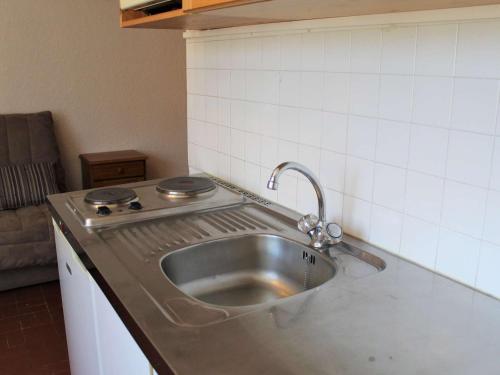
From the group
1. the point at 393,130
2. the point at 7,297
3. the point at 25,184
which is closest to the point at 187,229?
the point at 393,130

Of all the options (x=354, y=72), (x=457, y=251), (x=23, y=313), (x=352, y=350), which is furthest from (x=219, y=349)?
(x=23, y=313)

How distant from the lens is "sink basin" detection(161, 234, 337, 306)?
139 cm

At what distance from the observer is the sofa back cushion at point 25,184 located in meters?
3.18

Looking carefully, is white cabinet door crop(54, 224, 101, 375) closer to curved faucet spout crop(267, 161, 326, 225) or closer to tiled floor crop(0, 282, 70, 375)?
tiled floor crop(0, 282, 70, 375)

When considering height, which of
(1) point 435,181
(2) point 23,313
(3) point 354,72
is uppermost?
(3) point 354,72

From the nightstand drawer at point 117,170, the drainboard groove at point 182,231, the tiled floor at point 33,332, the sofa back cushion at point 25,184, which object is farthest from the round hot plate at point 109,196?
the nightstand drawer at point 117,170

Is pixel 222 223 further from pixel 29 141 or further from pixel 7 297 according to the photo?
pixel 29 141

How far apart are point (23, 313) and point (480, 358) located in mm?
2586

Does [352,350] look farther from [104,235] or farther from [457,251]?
[104,235]

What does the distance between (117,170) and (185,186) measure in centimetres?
190

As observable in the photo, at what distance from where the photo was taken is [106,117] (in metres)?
3.87

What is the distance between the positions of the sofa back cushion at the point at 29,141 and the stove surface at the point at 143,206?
179 centimetres

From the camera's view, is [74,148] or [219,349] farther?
[74,148]

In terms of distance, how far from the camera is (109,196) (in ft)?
5.65
